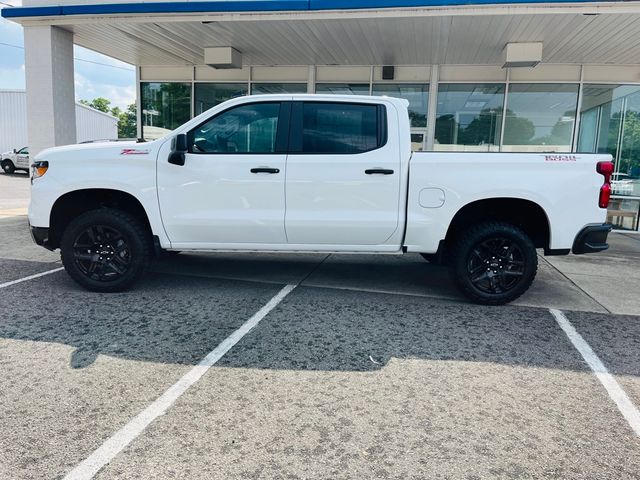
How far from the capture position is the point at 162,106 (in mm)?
14578

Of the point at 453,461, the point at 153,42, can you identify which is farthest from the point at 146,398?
the point at 153,42

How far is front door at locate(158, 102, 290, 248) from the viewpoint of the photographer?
5.31 meters

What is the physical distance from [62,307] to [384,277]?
3.71 metres

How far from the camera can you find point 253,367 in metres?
3.85

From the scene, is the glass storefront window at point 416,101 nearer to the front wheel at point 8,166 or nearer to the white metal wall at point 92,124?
the front wheel at point 8,166

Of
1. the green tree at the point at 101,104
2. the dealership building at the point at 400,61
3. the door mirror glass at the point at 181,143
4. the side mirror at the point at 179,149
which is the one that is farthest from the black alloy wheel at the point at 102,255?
the green tree at the point at 101,104

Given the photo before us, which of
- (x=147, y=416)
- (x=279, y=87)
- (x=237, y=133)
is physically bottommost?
(x=147, y=416)

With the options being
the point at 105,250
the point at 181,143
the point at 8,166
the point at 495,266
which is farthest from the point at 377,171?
the point at 8,166

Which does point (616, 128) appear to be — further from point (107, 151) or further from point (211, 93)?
point (107, 151)

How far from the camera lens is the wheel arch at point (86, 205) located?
5.54 m

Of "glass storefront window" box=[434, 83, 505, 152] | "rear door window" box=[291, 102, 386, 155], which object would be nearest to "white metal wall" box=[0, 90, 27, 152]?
"glass storefront window" box=[434, 83, 505, 152]

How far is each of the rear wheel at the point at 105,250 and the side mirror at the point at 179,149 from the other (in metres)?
0.82

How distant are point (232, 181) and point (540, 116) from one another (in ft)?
34.0

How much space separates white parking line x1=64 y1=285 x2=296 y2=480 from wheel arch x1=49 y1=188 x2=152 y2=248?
78.3 inches
